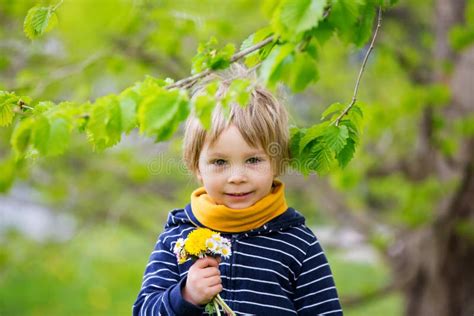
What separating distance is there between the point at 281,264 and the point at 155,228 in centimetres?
520

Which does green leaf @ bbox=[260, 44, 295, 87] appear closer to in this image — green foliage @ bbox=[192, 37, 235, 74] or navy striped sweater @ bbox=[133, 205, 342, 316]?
green foliage @ bbox=[192, 37, 235, 74]

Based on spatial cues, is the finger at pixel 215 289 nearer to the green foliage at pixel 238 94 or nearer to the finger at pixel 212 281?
the finger at pixel 212 281

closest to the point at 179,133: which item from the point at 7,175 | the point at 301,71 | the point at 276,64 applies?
the point at 7,175

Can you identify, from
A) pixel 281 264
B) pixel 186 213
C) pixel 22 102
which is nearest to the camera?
pixel 22 102

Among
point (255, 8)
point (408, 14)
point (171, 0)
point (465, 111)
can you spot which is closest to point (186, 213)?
point (171, 0)

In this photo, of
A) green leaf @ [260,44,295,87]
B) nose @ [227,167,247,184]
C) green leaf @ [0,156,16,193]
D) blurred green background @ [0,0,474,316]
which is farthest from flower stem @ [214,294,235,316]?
green leaf @ [0,156,16,193]

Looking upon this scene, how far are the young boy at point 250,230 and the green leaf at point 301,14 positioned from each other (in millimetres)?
554

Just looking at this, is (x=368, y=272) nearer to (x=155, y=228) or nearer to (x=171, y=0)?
(x=155, y=228)

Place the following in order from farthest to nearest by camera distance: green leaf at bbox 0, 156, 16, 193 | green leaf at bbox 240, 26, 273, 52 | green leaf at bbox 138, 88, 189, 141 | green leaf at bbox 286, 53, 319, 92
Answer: green leaf at bbox 0, 156, 16, 193
green leaf at bbox 240, 26, 273, 52
green leaf at bbox 286, 53, 319, 92
green leaf at bbox 138, 88, 189, 141

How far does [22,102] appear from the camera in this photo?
1.98 m

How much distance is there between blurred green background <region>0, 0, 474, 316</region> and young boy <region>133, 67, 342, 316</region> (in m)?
1.18

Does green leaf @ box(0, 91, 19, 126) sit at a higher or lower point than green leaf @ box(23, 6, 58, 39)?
lower

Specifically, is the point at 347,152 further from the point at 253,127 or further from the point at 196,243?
the point at 196,243

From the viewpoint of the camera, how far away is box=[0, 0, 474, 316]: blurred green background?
A: 15.9 ft
